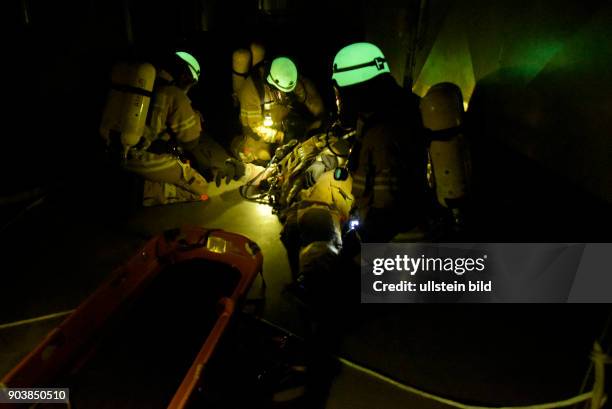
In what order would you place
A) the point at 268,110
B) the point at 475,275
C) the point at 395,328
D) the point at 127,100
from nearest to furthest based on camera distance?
the point at 395,328 → the point at 475,275 → the point at 127,100 → the point at 268,110

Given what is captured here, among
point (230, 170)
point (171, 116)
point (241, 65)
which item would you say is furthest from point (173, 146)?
point (241, 65)

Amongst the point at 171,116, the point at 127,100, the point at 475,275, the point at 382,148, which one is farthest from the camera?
the point at 171,116

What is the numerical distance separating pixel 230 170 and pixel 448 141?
3.46 m

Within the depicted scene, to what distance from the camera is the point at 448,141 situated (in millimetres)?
2980

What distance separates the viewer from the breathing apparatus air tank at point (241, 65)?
20.7 feet

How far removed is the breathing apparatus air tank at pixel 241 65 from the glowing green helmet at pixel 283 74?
905 millimetres

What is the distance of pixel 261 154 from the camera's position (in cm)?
606

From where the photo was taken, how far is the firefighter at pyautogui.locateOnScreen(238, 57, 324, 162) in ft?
19.8

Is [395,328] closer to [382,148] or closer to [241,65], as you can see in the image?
[382,148]

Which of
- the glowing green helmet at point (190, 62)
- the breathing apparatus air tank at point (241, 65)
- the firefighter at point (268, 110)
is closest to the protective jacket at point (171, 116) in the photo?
the glowing green helmet at point (190, 62)

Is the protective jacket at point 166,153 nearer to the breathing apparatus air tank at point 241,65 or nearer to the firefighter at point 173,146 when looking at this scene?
the firefighter at point 173,146

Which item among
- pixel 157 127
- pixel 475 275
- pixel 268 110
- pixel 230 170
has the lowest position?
pixel 475 275

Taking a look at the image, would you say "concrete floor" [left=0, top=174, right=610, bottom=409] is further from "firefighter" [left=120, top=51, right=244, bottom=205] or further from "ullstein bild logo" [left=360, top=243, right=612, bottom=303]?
"firefighter" [left=120, top=51, right=244, bottom=205]

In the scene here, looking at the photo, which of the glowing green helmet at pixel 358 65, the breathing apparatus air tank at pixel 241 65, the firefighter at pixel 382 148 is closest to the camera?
the firefighter at pixel 382 148
